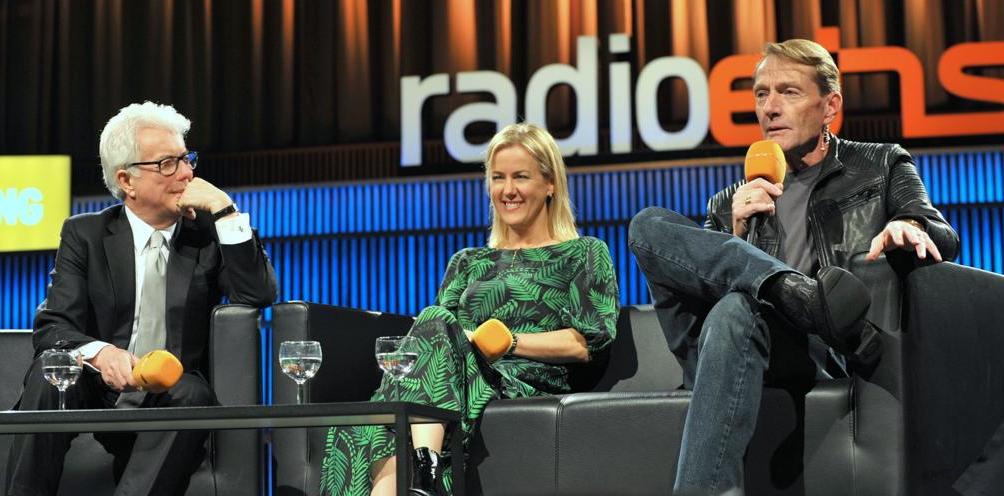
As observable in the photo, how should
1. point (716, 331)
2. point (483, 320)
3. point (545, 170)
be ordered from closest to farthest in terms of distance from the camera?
point (716, 331) < point (483, 320) < point (545, 170)

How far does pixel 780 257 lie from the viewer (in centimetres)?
285

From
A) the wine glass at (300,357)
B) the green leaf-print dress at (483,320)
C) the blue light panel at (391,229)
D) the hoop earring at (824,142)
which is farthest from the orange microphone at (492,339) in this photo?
the blue light panel at (391,229)

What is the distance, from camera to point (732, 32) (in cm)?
667

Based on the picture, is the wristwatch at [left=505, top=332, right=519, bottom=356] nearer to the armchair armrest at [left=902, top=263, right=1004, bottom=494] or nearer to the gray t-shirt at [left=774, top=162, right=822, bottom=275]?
the gray t-shirt at [left=774, top=162, right=822, bottom=275]

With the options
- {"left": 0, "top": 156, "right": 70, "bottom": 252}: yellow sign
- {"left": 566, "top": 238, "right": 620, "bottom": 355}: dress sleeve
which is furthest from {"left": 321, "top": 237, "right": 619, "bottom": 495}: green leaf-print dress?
{"left": 0, "top": 156, "right": 70, "bottom": 252}: yellow sign

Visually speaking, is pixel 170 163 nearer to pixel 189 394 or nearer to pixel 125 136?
pixel 125 136

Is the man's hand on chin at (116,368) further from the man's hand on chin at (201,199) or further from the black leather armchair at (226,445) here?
the man's hand on chin at (201,199)

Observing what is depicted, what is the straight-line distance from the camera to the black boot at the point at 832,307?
2.19 meters

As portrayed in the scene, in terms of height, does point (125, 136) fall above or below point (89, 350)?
above

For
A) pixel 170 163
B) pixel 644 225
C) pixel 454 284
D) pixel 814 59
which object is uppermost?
pixel 814 59

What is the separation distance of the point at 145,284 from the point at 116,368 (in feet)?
1.40

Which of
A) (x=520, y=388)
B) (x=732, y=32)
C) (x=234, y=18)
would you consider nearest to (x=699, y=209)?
(x=732, y=32)

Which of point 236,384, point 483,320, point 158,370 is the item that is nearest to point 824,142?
point 483,320

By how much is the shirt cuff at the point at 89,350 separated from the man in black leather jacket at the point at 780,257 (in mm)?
1259
